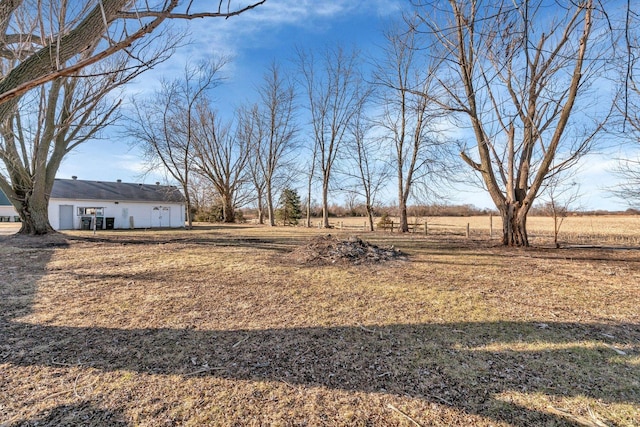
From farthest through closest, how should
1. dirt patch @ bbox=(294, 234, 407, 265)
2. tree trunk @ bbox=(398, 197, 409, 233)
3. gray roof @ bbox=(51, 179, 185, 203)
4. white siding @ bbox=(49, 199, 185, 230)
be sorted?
gray roof @ bbox=(51, 179, 185, 203)
white siding @ bbox=(49, 199, 185, 230)
tree trunk @ bbox=(398, 197, 409, 233)
dirt patch @ bbox=(294, 234, 407, 265)

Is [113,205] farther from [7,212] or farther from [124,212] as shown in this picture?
[7,212]

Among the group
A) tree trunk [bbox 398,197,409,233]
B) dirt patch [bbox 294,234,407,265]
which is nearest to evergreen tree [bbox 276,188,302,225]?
tree trunk [bbox 398,197,409,233]

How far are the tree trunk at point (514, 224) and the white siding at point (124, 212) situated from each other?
2165cm

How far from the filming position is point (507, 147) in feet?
28.5

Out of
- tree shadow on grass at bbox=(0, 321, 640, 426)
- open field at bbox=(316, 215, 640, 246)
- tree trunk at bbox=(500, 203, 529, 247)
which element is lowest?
tree shadow on grass at bbox=(0, 321, 640, 426)

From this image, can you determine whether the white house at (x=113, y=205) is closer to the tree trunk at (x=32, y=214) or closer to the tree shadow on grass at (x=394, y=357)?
the tree trunk at (x=32, y=214)

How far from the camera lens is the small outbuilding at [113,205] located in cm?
1858

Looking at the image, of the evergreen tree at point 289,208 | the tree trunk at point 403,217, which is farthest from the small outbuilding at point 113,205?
the tree trunk at point 403,217

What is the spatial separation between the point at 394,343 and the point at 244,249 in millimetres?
6844

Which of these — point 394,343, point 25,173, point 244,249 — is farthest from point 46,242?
point 394,343

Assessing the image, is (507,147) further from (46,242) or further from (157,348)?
(46,242)

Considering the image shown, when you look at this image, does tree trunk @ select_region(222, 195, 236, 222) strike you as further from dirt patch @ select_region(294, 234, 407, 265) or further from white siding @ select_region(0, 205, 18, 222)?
dirt patch @ select_region(294, 234, 407, 265)

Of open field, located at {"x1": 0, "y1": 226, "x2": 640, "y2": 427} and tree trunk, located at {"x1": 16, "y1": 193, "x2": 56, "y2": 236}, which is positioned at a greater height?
tree trunk, located at {"x1": 16, "y1": 193, "x2": 56, "y2": 236}

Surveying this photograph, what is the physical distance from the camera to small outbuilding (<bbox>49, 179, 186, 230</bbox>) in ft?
61.0
